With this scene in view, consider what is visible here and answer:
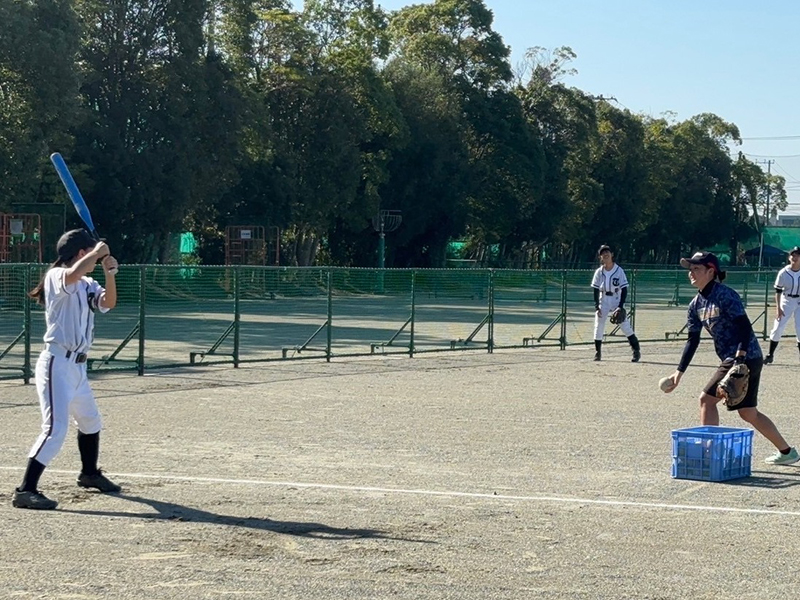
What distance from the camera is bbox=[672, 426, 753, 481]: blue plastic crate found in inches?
403

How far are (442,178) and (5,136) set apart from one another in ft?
101

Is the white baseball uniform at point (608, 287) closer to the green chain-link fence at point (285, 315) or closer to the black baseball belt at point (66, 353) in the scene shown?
the green chain-link fence at point (285, 315)

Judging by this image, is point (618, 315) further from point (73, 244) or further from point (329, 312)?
point (73, 244)

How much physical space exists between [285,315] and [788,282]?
894 centimetres

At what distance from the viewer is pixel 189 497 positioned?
30.7 feet

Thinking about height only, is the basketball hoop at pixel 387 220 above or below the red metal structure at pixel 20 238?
above

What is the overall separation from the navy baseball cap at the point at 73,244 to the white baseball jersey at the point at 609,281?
1524cm

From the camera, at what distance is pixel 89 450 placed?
30.8 ft

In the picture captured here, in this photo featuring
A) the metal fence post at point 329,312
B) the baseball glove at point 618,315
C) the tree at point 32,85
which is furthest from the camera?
the tree at point 32,85

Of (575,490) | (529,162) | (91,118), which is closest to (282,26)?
(91,118)

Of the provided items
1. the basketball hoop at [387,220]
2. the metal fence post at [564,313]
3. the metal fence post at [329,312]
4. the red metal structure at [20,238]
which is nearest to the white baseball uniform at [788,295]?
the metal fence post at [564,313]

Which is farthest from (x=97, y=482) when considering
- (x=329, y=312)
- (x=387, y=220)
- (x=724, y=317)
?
(x=387, y=220)

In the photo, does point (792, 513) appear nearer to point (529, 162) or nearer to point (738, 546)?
point (738, 546)

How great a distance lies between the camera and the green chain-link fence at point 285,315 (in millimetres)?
19281
